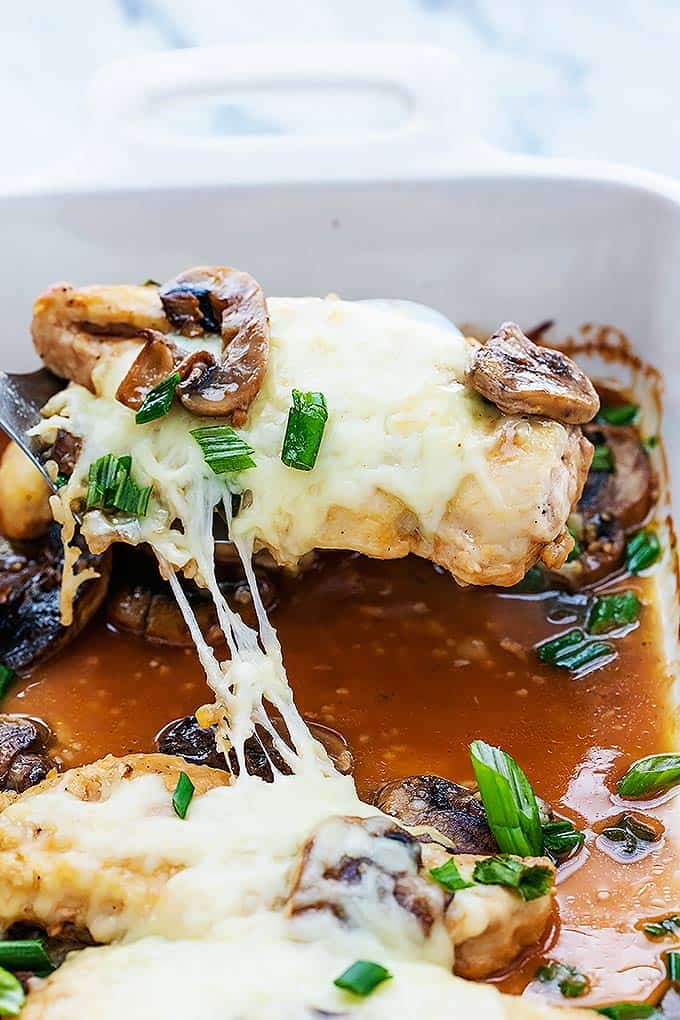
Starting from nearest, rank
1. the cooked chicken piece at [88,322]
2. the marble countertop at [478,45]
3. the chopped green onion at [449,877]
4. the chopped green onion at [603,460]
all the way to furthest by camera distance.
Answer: the chopped green onion at [449,877] → the cooked chicken piece at [88,322] → the chopped green onion at [603,460] → the marble countertop at [478,45]

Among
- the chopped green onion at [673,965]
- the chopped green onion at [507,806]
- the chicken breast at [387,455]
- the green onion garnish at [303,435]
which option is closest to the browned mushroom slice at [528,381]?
the chicken breast at [387,455]

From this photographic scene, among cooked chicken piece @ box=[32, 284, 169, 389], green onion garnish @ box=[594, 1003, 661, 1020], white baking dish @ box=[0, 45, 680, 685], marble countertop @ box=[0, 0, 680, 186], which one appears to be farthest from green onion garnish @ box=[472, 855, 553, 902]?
marble countertop @ box=[0, 0, 680, 186]

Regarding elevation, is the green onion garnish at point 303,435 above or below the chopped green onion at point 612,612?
above

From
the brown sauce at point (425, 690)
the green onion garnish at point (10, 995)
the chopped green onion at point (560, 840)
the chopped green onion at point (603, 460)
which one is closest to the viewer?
the green onion garnish at point (10, 995)

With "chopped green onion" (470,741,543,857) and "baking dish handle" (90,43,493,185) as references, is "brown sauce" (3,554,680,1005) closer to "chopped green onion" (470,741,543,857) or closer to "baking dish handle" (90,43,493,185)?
"chopped green onion" (470,741,543,857)

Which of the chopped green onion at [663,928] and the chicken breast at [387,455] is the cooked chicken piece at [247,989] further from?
the chicken breast at [387,455]

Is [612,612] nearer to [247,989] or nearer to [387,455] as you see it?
[387,455]

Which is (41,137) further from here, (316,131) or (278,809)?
(278,809)

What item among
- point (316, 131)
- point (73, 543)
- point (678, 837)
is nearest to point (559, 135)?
point (316, 131)
